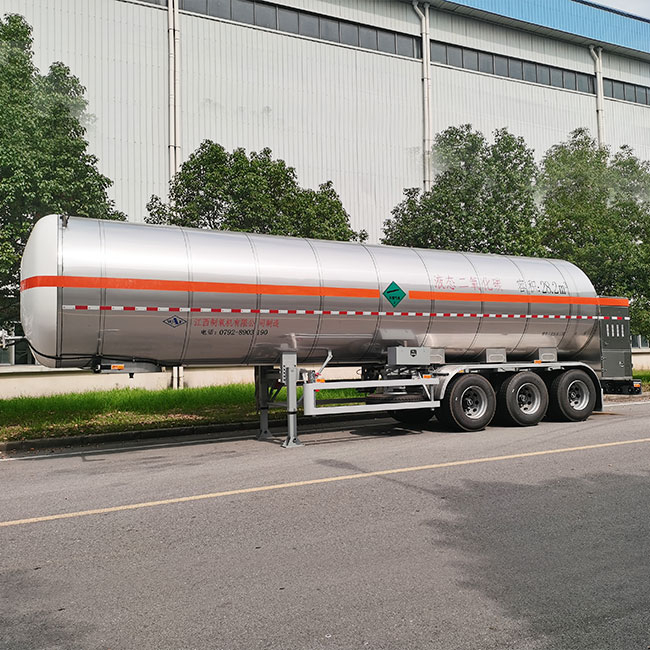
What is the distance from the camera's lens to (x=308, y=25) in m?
28.4

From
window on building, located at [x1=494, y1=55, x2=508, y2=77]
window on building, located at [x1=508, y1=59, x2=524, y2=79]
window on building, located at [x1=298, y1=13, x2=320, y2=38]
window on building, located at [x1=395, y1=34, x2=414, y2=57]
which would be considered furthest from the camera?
window on building, located at [x1=508, y1=59, x2=524, y2=79]

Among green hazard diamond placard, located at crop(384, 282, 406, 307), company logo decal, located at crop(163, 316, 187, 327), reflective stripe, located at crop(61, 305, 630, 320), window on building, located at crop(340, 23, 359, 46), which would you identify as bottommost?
company logo decal, located at crop(163, 316, 187, 327)

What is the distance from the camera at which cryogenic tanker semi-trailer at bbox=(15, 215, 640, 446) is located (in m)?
9.45

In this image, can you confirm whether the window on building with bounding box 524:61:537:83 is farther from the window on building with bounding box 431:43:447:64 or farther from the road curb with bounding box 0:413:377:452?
the road curb with bounding box 0:413:377:452

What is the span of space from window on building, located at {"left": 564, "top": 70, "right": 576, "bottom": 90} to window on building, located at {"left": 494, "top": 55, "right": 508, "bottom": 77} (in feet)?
13.7

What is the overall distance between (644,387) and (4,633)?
20242 mm

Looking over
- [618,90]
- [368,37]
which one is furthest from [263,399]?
[618,90]

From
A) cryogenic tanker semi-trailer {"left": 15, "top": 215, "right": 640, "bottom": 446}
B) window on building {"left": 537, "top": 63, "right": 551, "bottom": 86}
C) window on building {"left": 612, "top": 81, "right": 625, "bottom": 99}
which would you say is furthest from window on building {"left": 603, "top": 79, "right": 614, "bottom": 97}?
cryogenic tanker semi-trailer {"left": 15, "top": 215, "right": 640, "bottom": 446}

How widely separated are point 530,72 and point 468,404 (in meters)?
27.9

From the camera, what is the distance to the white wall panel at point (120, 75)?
930 inches

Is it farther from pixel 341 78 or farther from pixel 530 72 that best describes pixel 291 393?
pixel 530 72

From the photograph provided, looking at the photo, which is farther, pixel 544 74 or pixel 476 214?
pixel 544 74

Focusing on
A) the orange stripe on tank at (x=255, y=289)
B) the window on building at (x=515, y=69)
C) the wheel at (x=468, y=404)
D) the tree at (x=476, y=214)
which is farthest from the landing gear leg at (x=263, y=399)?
the window on building at (x=515, y=69)

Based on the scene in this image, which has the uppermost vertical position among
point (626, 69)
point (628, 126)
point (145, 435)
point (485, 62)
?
point (626, 69)
